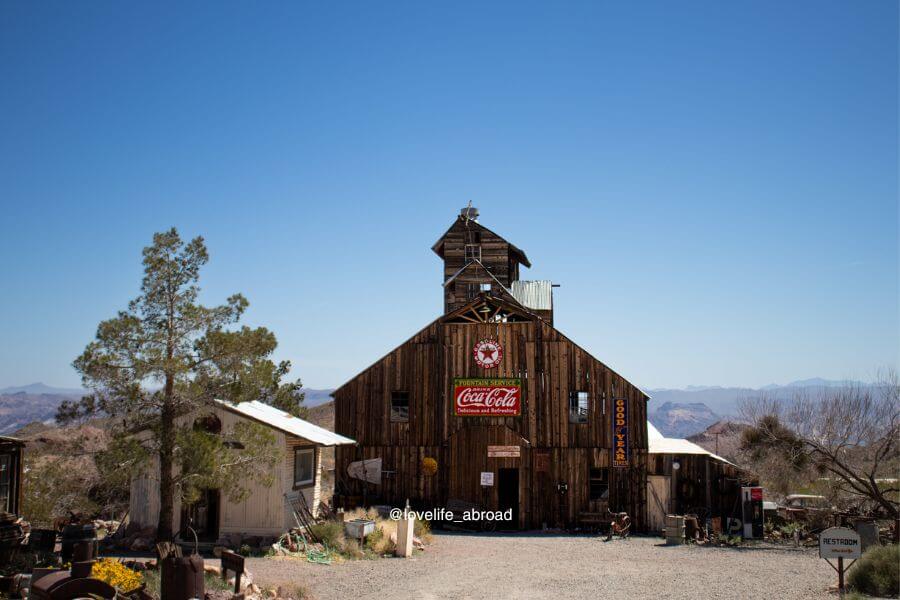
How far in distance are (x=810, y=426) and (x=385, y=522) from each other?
1469 centimetres

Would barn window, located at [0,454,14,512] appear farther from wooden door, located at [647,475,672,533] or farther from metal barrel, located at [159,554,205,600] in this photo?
wooden door, located at [647,475,672,533]

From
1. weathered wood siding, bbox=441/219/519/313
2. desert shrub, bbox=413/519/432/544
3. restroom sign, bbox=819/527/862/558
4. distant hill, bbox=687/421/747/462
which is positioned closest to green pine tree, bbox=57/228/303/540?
desert shrub, bbox=413/519/432/544

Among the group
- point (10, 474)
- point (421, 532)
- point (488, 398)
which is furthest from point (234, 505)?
point (488, 398)

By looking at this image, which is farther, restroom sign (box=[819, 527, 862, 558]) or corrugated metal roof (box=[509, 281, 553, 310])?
corrugated metal roof (box=[509, 281, 553, 310])

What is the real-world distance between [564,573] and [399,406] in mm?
11302

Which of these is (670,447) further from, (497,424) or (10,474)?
(10,474)

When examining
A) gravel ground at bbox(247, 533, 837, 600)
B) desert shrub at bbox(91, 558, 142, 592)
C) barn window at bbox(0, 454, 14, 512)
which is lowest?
gravel ground at bbox(247, 533, 837, 600)

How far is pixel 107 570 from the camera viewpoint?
12.4 metres

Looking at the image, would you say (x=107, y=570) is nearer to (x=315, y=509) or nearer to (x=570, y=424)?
(x=315, y=509)

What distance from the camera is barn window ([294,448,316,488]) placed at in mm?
21703

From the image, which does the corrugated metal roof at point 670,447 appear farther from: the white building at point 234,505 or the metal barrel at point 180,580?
the metal barrel at point 180,580

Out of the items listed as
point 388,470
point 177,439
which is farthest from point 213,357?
point 388,470

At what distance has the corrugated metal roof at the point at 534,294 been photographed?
35656 mm

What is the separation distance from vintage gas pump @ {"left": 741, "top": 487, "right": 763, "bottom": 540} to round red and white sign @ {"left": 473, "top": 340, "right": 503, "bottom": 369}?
9.31m
